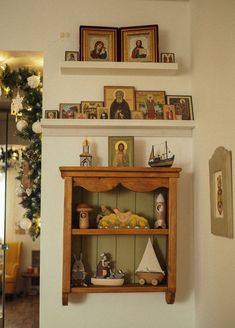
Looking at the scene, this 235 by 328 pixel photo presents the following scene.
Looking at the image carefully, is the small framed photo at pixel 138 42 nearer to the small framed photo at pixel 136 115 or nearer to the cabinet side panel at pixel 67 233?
the small framed photo at pixel 136 115

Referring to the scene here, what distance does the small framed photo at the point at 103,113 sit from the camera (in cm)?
292

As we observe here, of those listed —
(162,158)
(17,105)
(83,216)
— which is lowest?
(83,216)

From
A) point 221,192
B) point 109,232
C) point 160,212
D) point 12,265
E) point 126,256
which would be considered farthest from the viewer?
point 12,265

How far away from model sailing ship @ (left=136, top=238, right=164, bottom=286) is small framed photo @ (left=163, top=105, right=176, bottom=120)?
86 cm

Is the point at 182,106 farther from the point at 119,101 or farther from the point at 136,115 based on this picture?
the point at 119,101

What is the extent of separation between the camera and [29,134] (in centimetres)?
326

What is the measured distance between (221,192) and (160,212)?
533 millimetres

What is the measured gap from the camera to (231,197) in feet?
7.22

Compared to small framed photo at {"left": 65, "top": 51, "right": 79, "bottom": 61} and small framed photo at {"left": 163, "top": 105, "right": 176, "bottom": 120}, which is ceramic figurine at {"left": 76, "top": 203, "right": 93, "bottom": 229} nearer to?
small framed photo at {"left": 163, "top": 105, "right": 176, "bottom": 120}

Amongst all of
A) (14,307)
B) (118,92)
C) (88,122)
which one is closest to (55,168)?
(88,122)

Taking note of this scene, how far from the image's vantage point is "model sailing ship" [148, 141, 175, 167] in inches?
107

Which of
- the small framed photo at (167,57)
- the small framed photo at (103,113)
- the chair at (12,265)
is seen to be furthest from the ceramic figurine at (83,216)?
the chair at (12,265)

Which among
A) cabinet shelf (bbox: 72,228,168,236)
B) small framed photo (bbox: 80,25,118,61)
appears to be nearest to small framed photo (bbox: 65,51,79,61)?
small framed photo (bbox: 80,25,118,61)

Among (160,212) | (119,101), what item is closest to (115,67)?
(119,101)
